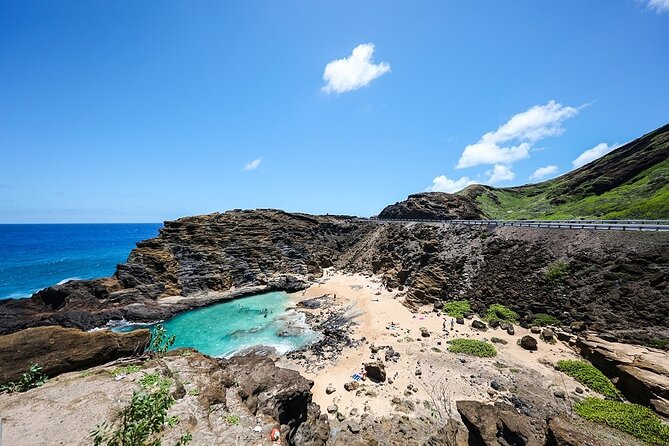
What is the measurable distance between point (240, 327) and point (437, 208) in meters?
49.6

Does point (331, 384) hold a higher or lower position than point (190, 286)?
lower

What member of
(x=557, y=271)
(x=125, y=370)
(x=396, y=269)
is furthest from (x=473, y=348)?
(x=125, y=370)

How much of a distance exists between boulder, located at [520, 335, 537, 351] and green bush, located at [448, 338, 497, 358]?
2462 millimetres

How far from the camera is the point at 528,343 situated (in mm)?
22766

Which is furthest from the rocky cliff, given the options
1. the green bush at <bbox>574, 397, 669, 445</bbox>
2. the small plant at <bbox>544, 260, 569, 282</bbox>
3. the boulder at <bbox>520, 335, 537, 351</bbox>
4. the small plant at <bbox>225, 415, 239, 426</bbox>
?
the small plant at <bbox>225, 415, 239, 426</bbox>

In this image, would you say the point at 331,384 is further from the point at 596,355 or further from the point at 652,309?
the point at 652,309

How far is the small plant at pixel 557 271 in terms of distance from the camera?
92.7ft

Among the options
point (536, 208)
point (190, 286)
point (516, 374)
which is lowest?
point (516, 374)

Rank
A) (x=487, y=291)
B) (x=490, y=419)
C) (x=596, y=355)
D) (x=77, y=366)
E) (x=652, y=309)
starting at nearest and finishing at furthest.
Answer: (x=77, y=366)
(x=490, y=419)
(x=596, y=355)
(x=652, y=309)
(x=487, y=291)

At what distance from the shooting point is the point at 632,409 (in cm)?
1482

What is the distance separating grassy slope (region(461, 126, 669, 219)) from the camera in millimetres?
43500

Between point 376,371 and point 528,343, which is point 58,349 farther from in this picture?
point 528,343

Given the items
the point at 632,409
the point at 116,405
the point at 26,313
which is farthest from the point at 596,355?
the point at 26,313

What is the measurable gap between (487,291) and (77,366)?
1377 inches
